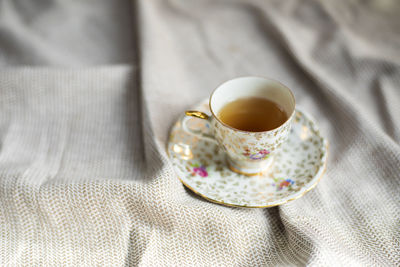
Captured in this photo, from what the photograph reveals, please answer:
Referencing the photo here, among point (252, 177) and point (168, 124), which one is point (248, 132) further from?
point (168, 124)

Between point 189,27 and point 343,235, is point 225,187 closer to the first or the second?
point 343,235

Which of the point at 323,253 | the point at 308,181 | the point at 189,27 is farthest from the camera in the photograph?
the point at 189,27

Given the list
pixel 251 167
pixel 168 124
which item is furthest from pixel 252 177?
pixel 168 124

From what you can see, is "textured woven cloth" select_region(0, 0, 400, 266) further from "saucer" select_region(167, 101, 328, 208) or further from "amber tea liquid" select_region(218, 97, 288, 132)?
"amber tea liquid" select_region(218, 97, 288, 132)

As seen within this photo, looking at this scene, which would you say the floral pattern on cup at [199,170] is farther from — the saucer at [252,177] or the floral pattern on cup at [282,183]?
the floral pattern on cup at [282,183]

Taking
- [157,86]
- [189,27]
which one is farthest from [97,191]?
[189,27]

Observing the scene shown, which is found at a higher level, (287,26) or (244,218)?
(287,26)
